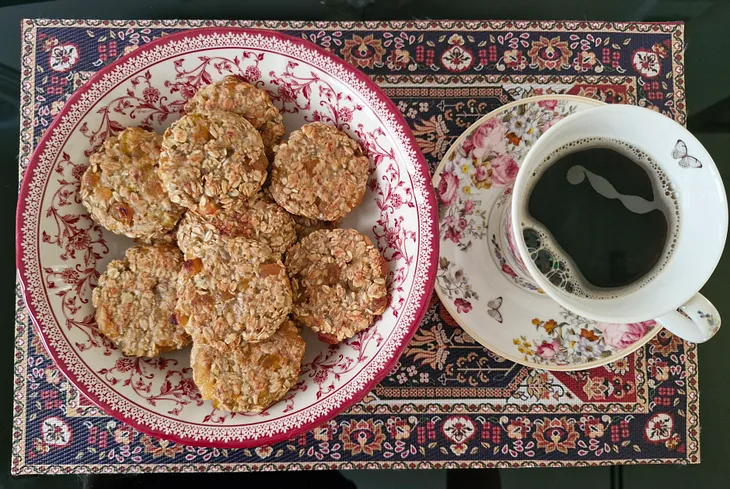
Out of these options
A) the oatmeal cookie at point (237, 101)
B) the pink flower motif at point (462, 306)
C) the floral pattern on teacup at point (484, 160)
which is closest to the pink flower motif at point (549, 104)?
the floral pattern on teacup at point (484, 160)

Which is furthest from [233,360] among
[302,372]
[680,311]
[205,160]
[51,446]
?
[680,311]

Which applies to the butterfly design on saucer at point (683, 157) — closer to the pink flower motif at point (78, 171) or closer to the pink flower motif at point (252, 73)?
the pink flower motif at point (252, 73)

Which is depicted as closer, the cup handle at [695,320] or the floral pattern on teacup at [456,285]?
the cup handle at [695,320]

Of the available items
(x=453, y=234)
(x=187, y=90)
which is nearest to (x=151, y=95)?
(x=187, y=90)

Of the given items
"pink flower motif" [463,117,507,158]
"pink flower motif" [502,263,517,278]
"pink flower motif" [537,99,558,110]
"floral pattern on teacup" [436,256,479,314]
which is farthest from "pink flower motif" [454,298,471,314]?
"pink flower motif" [537,99,558,110]

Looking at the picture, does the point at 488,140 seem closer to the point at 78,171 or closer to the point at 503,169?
the point at 503,169

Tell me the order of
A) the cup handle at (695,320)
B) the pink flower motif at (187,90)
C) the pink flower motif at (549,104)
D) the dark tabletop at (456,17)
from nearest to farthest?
1. the cup handle at (695,320)
2. the pink flower motif at (187,90)
3. the pink flower motif at (549,104)
4. the dark tabletop at (456,17)
